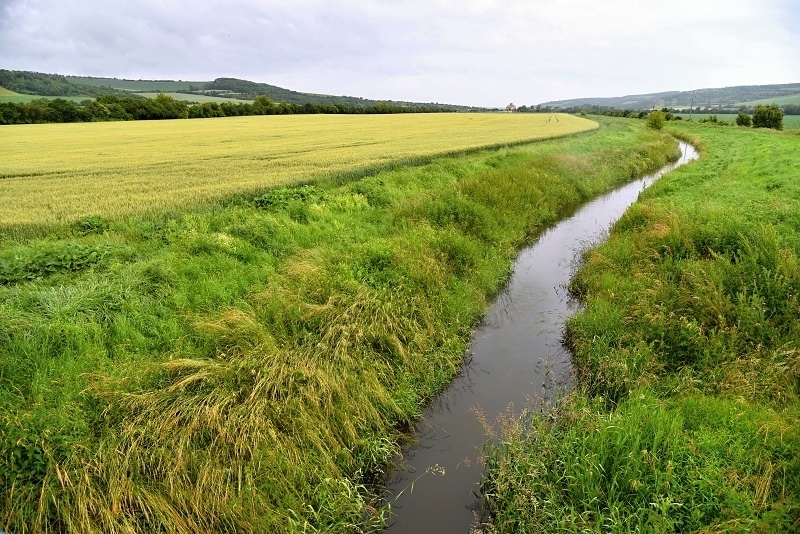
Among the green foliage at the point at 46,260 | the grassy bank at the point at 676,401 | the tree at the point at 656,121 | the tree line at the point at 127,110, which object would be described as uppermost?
the tree line at the point at 127,110

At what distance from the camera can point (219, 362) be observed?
17.6 ft

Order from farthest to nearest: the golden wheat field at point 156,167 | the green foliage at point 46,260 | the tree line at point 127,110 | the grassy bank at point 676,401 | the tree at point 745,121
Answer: the tree at point 745,121 < the tree line at point 127,110 < the golden wheat field at point 156,167 < the green foliage at point 46,260 < the grassy bank at point 676,401

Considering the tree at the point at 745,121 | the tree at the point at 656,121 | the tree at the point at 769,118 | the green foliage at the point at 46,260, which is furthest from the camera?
the tree at the point at 745,121

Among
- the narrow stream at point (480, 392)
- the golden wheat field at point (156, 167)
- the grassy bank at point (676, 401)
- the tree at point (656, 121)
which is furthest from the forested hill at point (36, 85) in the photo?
the grassy bank at point (676, 401)

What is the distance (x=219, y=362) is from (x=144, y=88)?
424 ft

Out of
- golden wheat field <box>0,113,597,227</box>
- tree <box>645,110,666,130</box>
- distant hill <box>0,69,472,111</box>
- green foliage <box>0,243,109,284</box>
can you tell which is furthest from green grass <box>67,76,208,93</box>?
green foliage <box>0,243,109,284</box>

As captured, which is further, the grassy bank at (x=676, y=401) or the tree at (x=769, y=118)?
the tree at (x=769, y=118)

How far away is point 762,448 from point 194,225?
10070 mm

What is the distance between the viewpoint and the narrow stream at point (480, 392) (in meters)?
4.71

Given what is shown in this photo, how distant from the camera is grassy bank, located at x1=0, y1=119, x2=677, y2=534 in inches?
155

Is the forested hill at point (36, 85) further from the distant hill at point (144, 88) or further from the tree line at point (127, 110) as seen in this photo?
the tree line at point (127, 110)

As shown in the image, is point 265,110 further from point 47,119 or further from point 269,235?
point 269,235

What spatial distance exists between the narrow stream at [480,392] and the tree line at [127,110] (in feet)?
192

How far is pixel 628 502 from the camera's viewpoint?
4.02m
